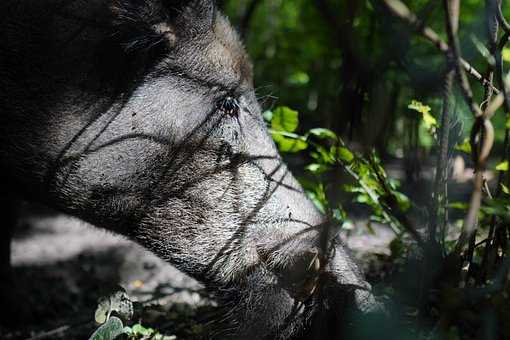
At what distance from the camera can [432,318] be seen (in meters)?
1.95

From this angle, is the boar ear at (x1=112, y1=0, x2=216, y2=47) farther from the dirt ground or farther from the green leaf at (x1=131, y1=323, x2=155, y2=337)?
the green leaf at (x1=131, y1=323, x2=155, y2=337)

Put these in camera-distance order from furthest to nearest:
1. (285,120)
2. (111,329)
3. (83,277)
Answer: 1. (83,277)
2. (285,120)
3. (111,329)

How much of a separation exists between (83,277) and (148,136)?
175 cm

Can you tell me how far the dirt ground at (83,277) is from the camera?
298cm

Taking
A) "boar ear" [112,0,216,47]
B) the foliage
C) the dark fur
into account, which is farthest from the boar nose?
"boar ear" [112,0,216,47]

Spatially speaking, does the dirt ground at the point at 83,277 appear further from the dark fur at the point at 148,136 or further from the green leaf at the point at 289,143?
the green leaf at the point at 289,143

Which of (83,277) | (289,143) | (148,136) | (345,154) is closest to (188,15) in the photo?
(148,136)

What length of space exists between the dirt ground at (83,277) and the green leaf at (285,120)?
0.75 m

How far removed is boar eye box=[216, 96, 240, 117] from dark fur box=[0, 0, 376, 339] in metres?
0.01

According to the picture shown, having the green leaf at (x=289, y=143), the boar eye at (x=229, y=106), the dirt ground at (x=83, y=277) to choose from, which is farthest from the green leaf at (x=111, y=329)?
the green leaf at (x=289, y=143)

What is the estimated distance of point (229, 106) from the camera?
2582 millimetres

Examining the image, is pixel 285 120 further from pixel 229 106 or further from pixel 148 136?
pixel 148 136

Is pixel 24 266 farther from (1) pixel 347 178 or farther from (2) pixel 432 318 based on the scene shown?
(2) pixel 432 318

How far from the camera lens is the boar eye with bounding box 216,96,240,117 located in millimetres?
2570
